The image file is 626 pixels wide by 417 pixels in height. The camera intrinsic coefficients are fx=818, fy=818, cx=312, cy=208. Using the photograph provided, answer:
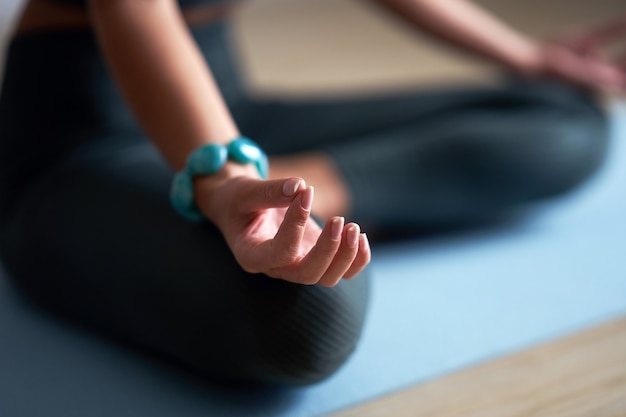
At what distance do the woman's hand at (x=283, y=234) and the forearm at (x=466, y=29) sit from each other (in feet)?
1.76

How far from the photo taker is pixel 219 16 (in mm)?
989

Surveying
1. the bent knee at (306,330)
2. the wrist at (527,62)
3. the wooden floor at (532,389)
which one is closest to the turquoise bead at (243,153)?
the bent knee at (306,330)

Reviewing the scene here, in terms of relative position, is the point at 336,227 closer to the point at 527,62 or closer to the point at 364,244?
the point at 364,244

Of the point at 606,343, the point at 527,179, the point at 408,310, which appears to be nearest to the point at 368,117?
the point at 527,179

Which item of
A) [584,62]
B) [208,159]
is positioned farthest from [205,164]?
[584,62]

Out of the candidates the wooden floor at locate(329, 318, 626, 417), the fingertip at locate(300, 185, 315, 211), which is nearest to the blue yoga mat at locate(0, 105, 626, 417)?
the wooden floor at locate(329, 318, 626, 417)

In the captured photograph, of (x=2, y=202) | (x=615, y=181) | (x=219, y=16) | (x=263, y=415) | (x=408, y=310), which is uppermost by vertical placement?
(x=219, y=16)

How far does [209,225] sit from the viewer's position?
0.66m

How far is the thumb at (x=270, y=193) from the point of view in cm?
52

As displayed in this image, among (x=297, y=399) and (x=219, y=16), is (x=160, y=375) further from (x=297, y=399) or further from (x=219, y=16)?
(x=219, y=16)

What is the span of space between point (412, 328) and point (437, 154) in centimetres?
26

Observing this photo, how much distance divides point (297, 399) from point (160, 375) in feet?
0.40

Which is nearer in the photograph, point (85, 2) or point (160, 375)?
point (160, 375)

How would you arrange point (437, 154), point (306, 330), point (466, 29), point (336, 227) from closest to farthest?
point (336, 227)
point (306, 330)
point (437, 154)
point (466, 29)
